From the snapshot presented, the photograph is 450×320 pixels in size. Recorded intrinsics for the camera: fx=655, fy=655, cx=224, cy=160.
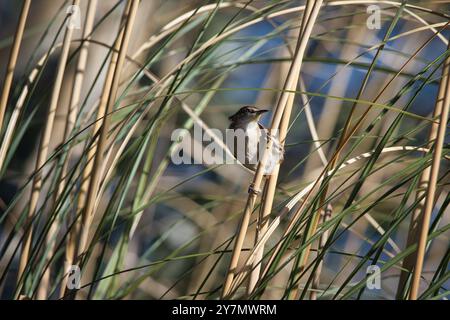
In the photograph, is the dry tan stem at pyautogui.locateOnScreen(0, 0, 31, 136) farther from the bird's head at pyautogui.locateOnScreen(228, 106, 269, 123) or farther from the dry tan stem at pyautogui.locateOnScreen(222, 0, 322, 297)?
the bird's head at pyautogui.locateOnScreen(228, 106, 269, 123)

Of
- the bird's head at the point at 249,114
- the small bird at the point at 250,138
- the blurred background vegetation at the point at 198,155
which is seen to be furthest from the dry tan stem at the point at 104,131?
the bird's head at the point at 249,114

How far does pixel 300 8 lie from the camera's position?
1800mm

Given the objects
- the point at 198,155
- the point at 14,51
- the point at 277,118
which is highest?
the point at 198,155

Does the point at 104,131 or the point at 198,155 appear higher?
the point at 198,155

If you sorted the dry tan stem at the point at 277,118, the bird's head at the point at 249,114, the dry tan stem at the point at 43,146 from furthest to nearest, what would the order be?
the bird's head at the point at 249,114 → the dry tan stem at the point at 43,146 → the dry tan stem at the point at 277,118

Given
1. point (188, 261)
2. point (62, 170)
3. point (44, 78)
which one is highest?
point (44, 78)

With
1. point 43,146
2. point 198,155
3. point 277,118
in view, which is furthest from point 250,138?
point 277,118

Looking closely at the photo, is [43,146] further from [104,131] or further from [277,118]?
[277,118]

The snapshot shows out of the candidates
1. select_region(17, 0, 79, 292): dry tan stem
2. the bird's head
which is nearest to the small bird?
the bird's head

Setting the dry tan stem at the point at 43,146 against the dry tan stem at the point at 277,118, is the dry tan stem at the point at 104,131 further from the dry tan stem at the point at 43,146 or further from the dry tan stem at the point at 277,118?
the dry tan stem at the point at 277,118
